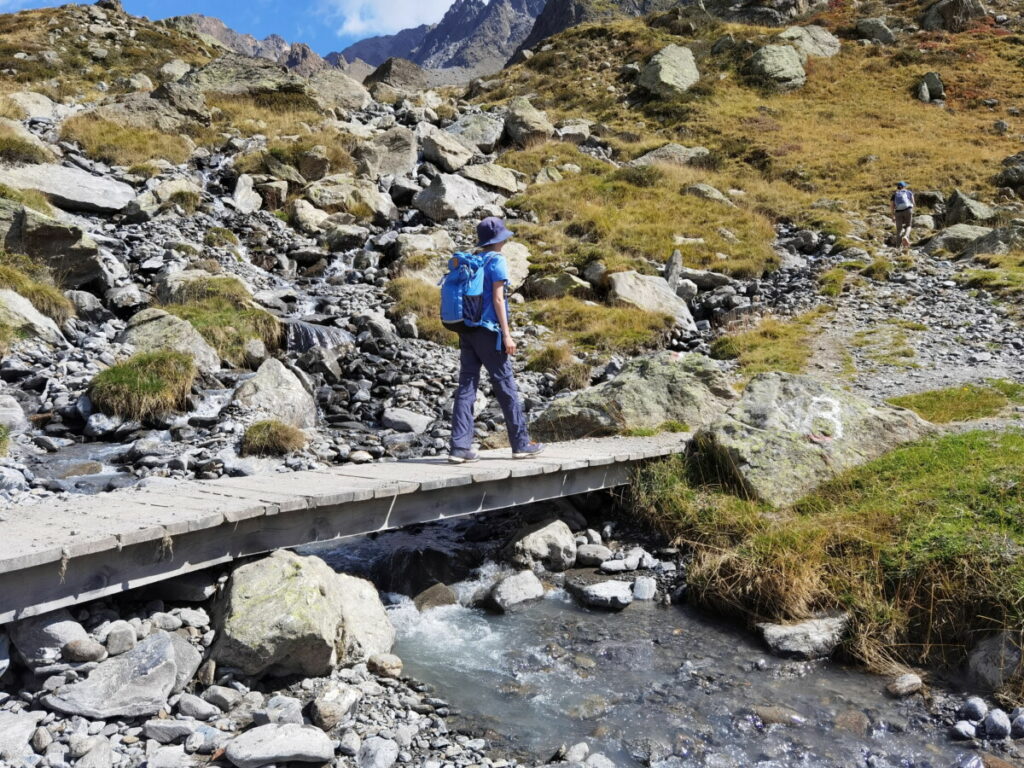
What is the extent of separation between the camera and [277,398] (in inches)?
496

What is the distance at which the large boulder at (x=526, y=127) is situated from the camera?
3631cm

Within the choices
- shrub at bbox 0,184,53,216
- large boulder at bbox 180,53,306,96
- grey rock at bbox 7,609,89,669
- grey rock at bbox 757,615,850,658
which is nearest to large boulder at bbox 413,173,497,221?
shrub at bbox 0,184,53,216

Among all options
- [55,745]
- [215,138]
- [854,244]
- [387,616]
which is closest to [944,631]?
[387,616]

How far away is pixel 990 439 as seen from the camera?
8844mm

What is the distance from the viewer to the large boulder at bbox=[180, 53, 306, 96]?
116ft

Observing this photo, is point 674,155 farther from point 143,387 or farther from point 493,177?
point 143,387

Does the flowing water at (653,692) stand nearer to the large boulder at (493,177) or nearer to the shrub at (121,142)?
the shrub at (121,142)

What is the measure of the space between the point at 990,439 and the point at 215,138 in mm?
28424

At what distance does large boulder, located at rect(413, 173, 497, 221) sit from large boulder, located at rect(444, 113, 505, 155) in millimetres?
7511

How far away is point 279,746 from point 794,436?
6.85 meters

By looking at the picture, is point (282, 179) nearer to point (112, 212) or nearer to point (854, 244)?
point (112, 212)

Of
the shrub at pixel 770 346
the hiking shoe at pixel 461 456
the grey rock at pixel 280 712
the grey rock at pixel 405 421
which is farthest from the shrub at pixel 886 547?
the shrub at pixel 770 346

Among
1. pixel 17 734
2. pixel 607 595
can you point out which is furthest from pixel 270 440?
pixel 17 734

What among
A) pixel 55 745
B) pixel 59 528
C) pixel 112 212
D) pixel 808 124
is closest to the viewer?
pixel 55 745
